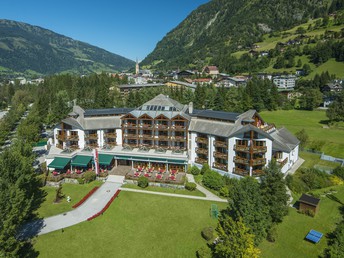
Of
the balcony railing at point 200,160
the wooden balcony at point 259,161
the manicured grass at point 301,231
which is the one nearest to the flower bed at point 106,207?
the balcony railing at point 200,160

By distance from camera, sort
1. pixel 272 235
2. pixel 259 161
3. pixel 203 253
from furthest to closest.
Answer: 1. pixel 259 161
2. pixel 272 235
3. pixel 203 253

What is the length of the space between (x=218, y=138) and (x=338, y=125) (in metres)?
55.6

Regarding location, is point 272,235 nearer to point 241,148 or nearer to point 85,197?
point 241,148

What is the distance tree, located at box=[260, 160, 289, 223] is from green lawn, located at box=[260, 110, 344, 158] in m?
34.8

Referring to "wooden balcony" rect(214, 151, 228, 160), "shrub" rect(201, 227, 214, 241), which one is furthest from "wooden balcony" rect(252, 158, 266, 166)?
"shrub" rect(201, 227, 214, 241)

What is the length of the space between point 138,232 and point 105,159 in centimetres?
2426

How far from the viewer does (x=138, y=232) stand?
37.2 meters

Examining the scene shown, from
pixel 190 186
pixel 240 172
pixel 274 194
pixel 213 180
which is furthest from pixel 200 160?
pixel 274 194

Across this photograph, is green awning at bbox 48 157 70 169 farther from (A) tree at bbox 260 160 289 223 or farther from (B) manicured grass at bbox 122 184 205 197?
(A) tree at bbox 260 160 289 223

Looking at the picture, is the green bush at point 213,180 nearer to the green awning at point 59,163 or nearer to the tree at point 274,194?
the tree at point 274,194

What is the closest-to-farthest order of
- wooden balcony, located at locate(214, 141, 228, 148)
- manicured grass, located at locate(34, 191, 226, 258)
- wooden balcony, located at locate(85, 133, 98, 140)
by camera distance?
manicured grass, located at locate(34, 191, 226, 258) → wooden balcony, located at locate(214, 141, 228, 148) → wooden balcony, located at locate(85, 133, 98, 140)

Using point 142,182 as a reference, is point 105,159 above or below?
above

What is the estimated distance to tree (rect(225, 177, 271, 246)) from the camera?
104ft

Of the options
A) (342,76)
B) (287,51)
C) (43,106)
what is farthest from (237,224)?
(287,51)
